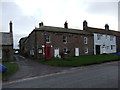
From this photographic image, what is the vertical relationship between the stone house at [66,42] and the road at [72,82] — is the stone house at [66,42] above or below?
above

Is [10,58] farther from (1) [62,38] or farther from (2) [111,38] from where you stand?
(2) [111,38]

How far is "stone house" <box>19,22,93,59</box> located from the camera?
24.3 m

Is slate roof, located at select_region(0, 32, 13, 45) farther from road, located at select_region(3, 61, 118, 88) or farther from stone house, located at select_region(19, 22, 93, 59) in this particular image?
road, located at select_region(3, 61, 118, 88)

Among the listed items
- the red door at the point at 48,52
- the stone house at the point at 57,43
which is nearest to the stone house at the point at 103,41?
the stone house at the point at 57,43

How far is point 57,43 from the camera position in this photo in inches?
1046

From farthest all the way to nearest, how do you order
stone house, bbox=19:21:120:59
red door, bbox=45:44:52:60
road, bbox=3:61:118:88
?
stone house, bbox=19:21:120:59 < red door, bbox=45:44:52:60 < road, bbox=3:61:118:88

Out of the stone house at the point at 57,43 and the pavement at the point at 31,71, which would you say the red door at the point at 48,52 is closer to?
the stone house at the point at 57,43

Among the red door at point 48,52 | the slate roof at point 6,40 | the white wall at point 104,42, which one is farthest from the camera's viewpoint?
the white wall at point 104,42

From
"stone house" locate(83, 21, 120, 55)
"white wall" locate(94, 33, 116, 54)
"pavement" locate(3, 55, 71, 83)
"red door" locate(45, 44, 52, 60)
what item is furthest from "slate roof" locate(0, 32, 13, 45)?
"white wall" locate(94, 33, 116, 54)

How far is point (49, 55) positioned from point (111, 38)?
79.5 ft

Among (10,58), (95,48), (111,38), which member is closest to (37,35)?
(10,58)

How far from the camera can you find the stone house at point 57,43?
2431cm

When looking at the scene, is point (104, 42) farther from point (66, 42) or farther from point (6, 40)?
point (6, 40)

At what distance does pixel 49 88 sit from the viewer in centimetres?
677
